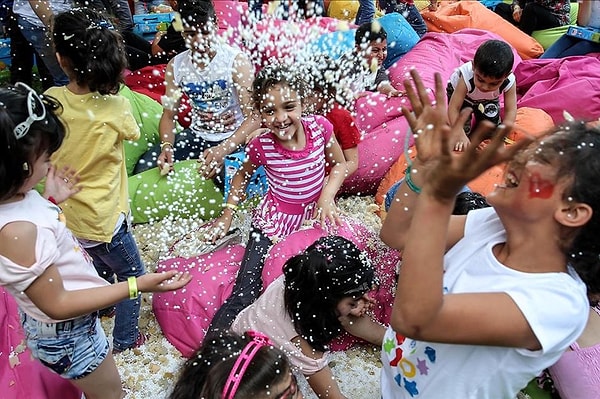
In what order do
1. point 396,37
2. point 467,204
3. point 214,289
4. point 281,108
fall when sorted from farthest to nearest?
point 396,37 < point 214,289 < point 281,108 < point 467,204

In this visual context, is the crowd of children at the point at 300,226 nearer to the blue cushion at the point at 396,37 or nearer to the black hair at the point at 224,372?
the black hair at the point at 224,372

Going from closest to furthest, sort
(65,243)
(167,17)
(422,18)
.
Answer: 1. (65,243)
2. (167,17)
3. (422,18)

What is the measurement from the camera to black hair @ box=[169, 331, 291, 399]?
1.00 metres

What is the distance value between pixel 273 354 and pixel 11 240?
604 mm

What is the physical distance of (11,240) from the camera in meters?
1.08

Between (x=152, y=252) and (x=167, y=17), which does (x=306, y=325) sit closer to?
(x=152, y=252)

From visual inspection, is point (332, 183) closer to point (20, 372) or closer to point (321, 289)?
point (321, 289)

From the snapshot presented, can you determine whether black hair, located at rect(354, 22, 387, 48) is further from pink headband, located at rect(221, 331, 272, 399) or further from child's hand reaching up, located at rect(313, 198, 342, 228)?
pink headband, located at rect(221, 331, 272, 399)

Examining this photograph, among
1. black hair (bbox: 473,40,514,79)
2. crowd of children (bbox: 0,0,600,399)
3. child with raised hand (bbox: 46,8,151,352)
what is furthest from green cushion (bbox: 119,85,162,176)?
black hair (bbox: 473,40,514,79)

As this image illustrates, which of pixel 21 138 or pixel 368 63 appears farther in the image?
pixel 368 63

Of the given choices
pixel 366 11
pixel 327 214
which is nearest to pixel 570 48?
pixel 366 11

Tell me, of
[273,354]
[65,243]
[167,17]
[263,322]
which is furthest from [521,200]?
[167,17]

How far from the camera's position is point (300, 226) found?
6.66ft

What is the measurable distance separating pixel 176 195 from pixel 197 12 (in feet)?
2.74
